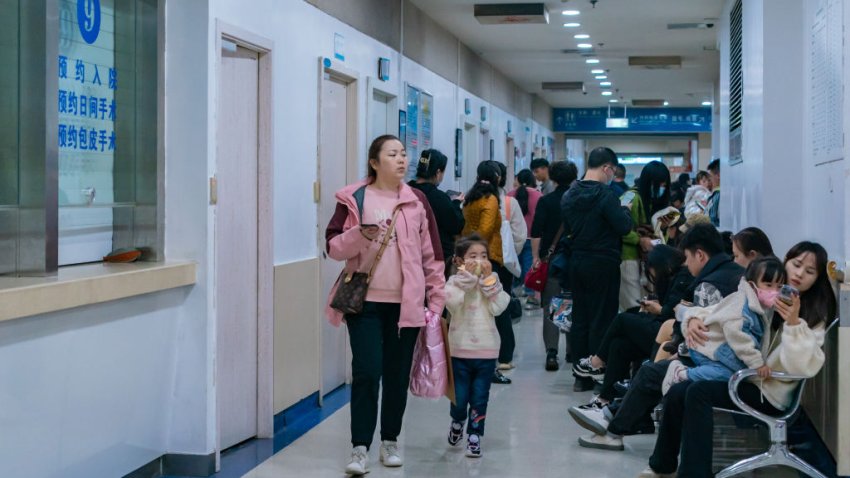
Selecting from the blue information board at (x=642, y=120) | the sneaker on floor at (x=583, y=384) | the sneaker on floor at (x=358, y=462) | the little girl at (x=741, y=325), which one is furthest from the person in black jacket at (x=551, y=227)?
the blue information board at (x=642, y=120)

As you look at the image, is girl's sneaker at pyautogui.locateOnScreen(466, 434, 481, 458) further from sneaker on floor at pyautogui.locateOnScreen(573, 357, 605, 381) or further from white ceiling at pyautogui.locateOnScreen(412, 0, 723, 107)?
white ceiling at pyautogui.locateOnScreen(412, 0, 723, 107)

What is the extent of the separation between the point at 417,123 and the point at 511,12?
151 cm

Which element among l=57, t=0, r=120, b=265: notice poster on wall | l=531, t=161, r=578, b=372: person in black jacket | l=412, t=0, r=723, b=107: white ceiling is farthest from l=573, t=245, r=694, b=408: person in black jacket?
Answer: l=412, t=0, r=723, b=107: white ceiling

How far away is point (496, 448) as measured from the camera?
5340 millimetres

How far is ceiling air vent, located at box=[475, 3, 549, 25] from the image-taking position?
9812mm

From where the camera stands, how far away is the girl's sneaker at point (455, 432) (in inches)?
209

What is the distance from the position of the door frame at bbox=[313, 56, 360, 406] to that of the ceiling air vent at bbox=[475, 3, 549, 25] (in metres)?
3.07

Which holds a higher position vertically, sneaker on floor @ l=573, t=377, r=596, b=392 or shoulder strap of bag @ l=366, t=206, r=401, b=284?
shoulder strap of bag @ l=366, t=206, r=401, b=284

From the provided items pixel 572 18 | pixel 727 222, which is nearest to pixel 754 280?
pixel 727 222

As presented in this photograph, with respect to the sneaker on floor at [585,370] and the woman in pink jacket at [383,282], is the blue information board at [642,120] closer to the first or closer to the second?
the sneaker on floor at [585,370]

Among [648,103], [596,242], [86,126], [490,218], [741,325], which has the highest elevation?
[648,103]

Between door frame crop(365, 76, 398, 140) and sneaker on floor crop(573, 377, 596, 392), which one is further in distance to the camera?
door frame crop(365, 76, 398, 140)

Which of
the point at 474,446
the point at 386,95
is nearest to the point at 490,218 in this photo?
the point at 386,95

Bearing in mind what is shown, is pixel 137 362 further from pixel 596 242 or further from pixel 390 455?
pixel 596 242
